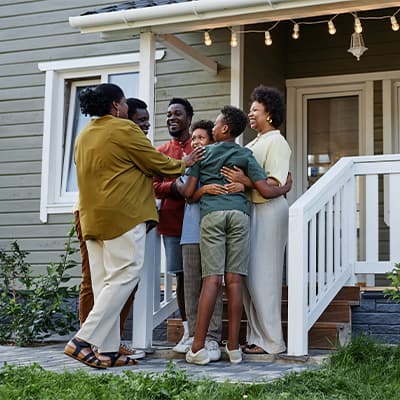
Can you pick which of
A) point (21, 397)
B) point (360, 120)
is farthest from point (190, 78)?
point (21, 397)

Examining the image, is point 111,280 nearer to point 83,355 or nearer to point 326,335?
point 83,355

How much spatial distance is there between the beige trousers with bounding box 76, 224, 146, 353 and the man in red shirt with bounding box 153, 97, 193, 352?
21.9 inches

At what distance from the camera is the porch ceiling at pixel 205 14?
19.6 feet

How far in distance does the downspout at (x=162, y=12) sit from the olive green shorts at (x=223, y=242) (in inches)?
70.6

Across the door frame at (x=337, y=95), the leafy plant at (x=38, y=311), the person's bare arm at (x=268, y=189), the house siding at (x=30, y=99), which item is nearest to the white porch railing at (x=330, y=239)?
the person's bare arm at (x=268, y=189)

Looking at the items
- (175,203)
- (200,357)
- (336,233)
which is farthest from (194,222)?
(336,233)

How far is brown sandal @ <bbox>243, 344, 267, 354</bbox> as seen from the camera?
5.40 m

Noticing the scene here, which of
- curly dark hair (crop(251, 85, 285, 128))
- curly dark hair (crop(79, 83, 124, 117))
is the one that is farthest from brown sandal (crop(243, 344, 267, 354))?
curly dark hair (crop(79, 83, 124, 117))

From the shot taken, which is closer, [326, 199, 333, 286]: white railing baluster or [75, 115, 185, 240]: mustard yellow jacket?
[75, 115, 185, 240]: mustard yellow jacket

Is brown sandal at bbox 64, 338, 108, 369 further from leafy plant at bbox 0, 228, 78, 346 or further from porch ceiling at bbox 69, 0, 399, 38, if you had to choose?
porch ceiling at bbox 69, 0, 399, 38

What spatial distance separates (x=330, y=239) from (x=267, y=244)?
0.67 m

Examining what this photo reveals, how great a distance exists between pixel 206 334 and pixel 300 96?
4.23m

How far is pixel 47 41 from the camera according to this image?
9.08 m

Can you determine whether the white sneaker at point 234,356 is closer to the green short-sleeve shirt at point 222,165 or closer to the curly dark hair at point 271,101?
the green short-sleeve shirt at point 222,165
